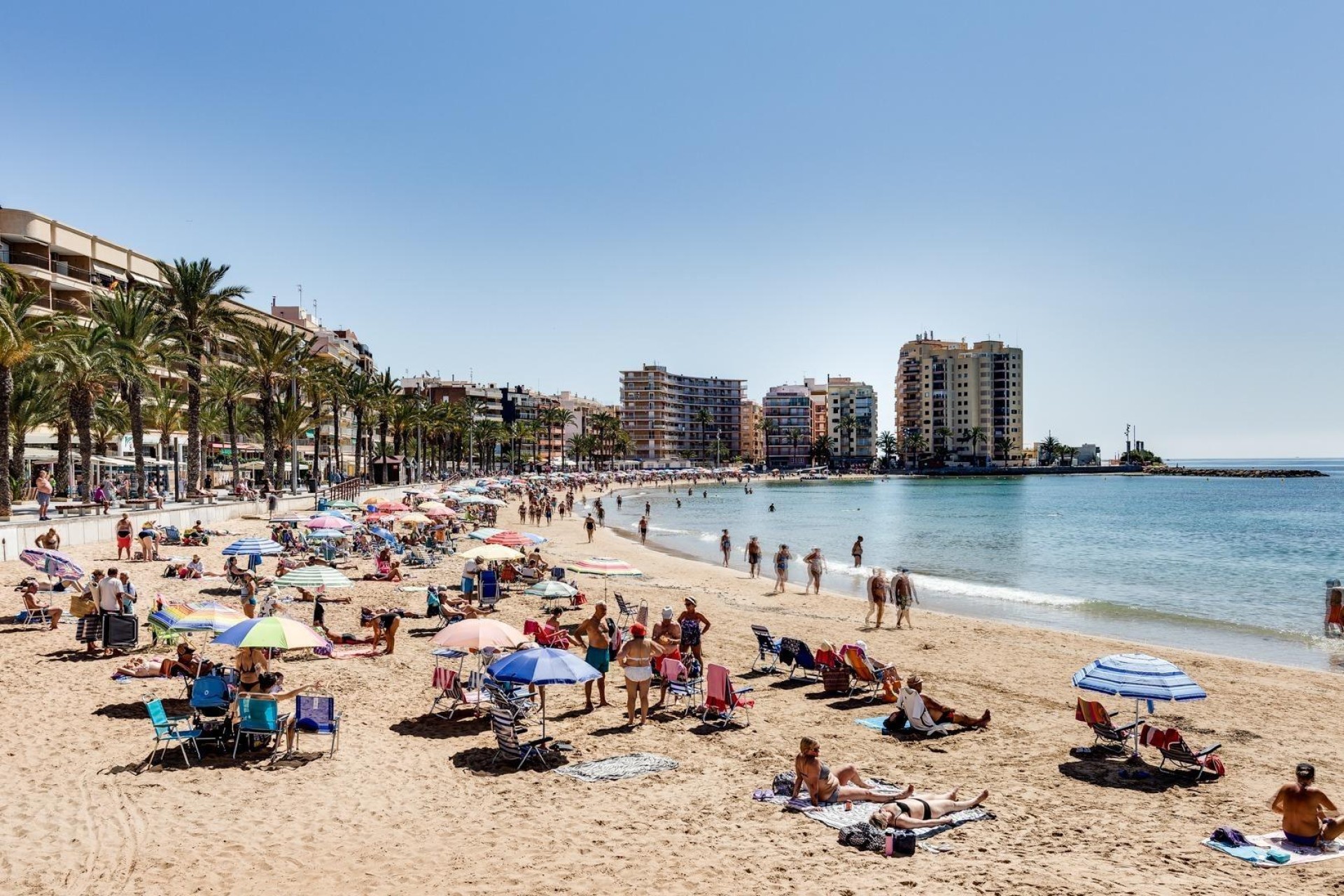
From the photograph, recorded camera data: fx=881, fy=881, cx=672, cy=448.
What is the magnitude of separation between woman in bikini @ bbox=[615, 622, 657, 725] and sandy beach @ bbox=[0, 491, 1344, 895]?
0.34 meters

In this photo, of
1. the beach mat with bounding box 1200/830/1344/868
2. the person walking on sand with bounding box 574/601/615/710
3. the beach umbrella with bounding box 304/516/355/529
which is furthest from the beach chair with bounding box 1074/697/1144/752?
the beach umbrella with bounding box 304/516/355/529

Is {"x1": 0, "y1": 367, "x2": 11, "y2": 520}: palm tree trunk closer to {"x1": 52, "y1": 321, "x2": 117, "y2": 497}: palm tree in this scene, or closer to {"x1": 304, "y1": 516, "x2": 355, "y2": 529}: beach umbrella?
{"x1": 52, "y1": 321, "x2": 117, "y2": 497}: palm tree

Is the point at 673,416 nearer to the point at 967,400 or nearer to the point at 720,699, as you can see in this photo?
the point at 967,400

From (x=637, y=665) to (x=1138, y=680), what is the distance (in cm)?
551

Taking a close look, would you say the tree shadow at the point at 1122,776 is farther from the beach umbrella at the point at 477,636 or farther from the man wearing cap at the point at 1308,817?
the beach umbrella at the point at 477,636

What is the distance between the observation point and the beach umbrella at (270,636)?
9.62 m

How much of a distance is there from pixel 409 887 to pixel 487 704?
455 cm

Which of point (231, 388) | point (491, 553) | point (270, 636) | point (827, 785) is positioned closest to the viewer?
point (827, 785)

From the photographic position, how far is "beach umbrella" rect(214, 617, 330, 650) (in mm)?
9617

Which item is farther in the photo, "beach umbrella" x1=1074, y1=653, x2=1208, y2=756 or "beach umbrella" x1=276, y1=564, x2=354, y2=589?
"beach umbrella" x1=276, y1=564, x2=354, y2=589

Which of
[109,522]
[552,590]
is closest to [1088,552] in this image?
[552,590]

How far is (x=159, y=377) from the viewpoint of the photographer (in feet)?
178

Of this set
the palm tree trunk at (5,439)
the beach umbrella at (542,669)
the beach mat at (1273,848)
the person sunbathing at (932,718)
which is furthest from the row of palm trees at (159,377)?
the beach mat at (1273,848)

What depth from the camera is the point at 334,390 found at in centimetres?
5269
